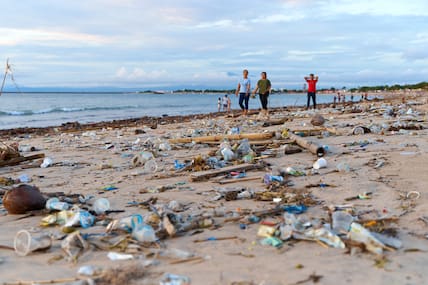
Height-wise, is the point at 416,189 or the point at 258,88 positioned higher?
the point at 258,88

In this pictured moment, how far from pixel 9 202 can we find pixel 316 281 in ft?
8.94

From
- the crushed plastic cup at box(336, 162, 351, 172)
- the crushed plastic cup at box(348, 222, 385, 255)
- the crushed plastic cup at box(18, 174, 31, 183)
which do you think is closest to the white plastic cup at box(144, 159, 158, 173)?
the crushed plastic cup at box(18, 174, 31, 183)

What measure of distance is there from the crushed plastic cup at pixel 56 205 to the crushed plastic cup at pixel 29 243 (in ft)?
2.54

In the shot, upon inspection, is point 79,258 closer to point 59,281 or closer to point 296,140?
point 59,281

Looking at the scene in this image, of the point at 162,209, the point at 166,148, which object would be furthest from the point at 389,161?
the point at 166,148

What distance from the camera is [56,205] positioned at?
11.4 feet

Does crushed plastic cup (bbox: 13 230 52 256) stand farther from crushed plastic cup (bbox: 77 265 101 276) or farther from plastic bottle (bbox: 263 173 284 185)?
plastic bottle (bbox: 263 173 284 185)

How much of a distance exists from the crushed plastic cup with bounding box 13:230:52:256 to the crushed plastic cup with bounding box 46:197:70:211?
0.77m

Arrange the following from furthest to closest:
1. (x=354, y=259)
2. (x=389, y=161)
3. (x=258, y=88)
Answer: (x=258, y=88) → (x=389, y=161) → (x=354, y=259)

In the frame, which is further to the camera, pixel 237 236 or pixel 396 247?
pixel 237 236

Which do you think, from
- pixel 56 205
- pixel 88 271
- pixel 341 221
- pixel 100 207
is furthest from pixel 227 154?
pixel 88 271

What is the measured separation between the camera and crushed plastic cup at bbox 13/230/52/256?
2.53 metres

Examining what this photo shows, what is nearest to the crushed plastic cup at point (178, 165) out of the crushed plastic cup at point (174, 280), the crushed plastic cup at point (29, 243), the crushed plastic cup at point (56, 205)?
the crushed plastic cup at point (56, 205)

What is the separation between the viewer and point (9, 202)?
3506 mm
